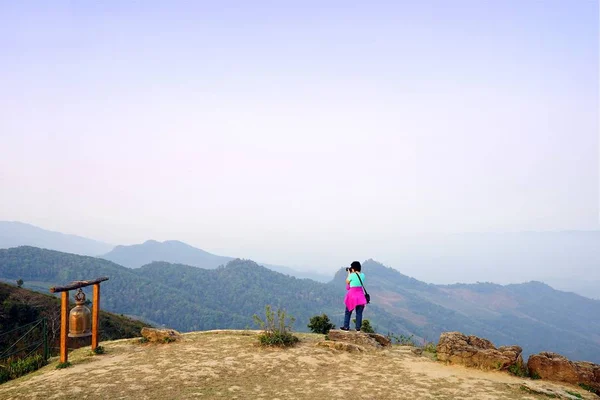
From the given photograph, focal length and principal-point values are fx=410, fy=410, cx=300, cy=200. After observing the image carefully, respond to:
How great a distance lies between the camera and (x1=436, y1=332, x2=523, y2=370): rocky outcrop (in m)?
10.6

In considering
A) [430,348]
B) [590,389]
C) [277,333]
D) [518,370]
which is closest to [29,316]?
[277,333]

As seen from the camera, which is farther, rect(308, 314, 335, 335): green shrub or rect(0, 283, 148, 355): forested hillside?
rect(0, 283, 148, 355): forested hillside

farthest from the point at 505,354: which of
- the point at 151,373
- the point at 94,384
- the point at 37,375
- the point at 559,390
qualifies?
the point at 37,375

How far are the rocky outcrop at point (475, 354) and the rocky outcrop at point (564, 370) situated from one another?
15.3 inches

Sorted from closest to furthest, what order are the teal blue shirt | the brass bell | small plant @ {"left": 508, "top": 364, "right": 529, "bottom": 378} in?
1. the brass bell
2. small plant @ {"left": 508, "top": 364, "right": 529, "bottom": 378}
3. the teal blue shirt

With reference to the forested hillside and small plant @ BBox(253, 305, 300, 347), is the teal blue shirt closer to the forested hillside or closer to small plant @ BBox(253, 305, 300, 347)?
small plant @ BBox(253, 305, 300, 347)

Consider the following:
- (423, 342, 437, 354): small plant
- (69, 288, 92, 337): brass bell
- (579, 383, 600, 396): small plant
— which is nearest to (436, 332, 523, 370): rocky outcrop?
(423, 342, 437, 354): small plant

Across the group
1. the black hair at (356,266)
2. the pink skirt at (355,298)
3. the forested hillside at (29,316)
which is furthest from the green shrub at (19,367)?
the forested hillside at (29,316)

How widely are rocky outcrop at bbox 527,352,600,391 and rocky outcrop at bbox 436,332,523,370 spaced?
0.39m

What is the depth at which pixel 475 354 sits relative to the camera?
1095cm

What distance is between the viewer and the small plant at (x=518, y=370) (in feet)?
33.9

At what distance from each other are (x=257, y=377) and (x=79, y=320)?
4.46 meters

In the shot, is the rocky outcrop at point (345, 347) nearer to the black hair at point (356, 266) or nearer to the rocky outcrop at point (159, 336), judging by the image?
the black hair at point (356, 266)

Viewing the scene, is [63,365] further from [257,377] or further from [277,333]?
[277,333]
